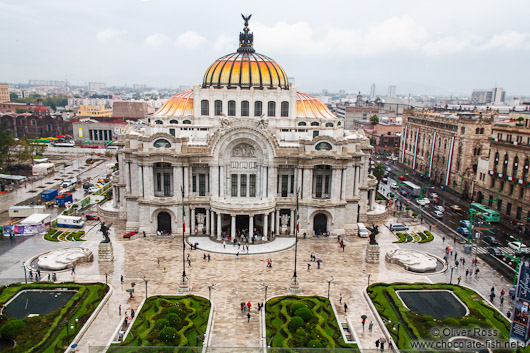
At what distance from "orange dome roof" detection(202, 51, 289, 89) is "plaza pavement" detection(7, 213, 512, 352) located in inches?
1106

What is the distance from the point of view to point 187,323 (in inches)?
1613

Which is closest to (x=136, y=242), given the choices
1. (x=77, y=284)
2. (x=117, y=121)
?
(x=77, y=284)

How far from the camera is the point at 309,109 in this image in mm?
79000

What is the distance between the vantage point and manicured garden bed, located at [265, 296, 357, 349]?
125ft

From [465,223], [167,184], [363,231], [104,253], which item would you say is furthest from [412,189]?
[104,253]

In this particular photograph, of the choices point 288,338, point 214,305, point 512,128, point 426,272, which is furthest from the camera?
point 512,128

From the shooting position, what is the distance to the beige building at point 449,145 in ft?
318

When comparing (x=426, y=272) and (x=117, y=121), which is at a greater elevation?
(x=117, y=121)

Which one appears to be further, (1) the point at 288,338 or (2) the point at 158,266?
(2) the point at 158,266

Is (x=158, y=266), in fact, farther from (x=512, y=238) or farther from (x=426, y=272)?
(x=512, y=238)

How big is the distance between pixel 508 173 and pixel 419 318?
166 feet

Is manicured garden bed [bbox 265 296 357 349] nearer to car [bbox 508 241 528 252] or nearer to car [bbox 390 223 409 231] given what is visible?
car [bbox 390 223 409 231]

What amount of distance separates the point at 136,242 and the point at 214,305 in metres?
24.0

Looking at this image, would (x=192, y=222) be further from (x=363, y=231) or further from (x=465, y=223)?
(x=465, y=223)
